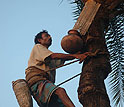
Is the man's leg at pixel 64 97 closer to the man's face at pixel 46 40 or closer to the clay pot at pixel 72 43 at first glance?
the clay pot at pixel 72 43

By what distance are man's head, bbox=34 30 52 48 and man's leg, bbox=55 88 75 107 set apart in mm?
1055

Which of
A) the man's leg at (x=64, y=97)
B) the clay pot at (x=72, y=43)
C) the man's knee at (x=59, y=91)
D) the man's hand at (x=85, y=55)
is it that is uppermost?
the clay pot at (x=72, y=43)

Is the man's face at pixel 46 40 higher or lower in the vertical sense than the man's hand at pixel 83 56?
higher

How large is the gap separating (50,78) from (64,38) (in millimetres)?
630

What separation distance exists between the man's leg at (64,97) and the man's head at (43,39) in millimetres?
1055

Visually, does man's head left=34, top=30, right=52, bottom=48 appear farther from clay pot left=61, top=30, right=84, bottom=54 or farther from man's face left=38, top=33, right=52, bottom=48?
clay pot left=61, top=30, right=84, bottom=54

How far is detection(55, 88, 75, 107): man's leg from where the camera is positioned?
165 inches

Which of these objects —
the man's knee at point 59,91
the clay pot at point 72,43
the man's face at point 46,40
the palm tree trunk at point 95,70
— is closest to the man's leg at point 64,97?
the man's knee at point 59,91

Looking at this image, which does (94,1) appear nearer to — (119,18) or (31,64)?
(31,64)

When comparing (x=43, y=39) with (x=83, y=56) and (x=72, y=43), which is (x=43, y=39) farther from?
(x=83, y=56)

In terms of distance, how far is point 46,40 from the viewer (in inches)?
204

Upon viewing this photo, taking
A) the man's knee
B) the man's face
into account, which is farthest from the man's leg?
the man's face

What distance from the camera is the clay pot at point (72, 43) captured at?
14.5 ft

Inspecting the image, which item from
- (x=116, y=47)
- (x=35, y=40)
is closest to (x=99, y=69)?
(x=35, y=40)
